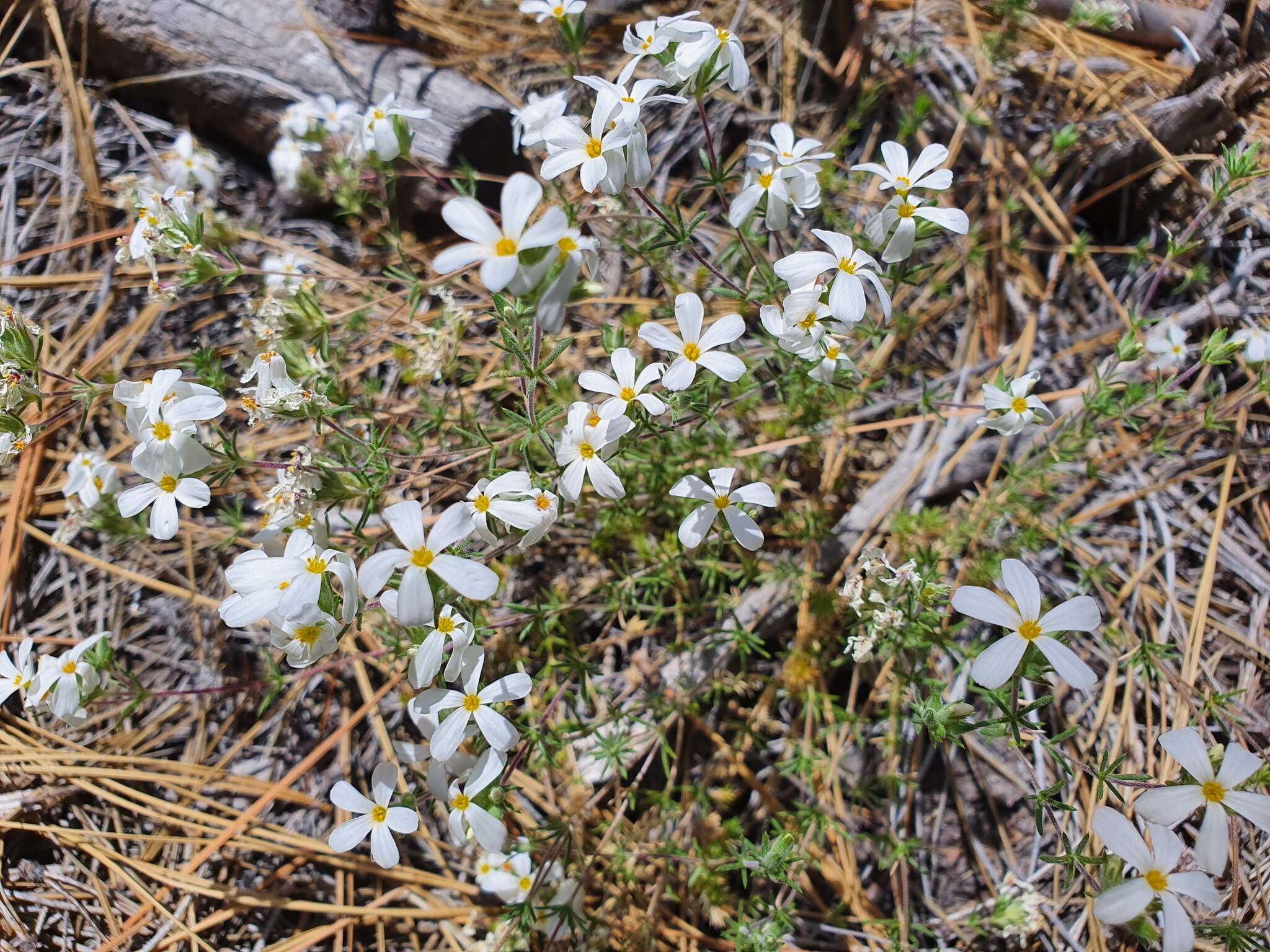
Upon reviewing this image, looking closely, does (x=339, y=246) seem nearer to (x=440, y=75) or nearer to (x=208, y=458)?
(x=440, y=75)

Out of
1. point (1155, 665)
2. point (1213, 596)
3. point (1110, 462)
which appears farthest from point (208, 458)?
point (1213, 596)

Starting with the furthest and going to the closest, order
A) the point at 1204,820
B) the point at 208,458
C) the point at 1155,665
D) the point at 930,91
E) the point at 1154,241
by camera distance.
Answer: the point at 930,91 → the point at 1154,241 → the point at 1155,665 → the point at 208,458 → the point at 1204,820

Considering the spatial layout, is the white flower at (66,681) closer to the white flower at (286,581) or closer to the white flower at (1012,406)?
the white flower at (286,581)

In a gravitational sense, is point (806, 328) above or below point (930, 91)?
below

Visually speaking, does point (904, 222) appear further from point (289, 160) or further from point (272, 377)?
point (289, 160)

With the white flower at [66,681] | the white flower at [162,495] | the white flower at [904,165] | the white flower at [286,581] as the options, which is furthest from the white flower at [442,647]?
the white flower at [904,165]

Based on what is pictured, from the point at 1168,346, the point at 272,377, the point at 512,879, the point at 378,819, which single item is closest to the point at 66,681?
the point at 378,819
